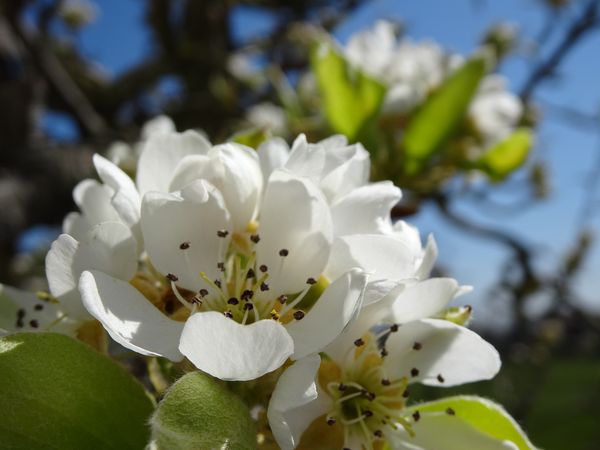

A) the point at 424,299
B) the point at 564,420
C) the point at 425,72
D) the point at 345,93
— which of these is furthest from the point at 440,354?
the point at 564,420

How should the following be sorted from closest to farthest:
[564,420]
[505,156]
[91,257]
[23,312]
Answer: [91,257] → [23,312] → [505,156] → [564,420]

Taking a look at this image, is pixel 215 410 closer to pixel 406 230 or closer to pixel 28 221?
pixel 406 230

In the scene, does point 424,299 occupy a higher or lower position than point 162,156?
lower

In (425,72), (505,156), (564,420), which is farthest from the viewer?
(564,420)

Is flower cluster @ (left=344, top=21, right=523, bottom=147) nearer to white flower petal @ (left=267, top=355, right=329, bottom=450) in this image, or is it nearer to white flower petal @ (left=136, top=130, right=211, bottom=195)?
white flower petal @ (left=136, top=130, right=211, bottom=195)

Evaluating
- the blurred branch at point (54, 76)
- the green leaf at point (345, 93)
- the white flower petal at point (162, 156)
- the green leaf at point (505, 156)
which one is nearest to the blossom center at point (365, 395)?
the white flower petal at point (162, 156)

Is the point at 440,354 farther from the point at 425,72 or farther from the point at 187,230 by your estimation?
the point at 425,72

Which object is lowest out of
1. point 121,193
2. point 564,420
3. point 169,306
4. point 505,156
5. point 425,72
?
point 564,420

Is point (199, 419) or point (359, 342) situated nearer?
point (199, 419)
